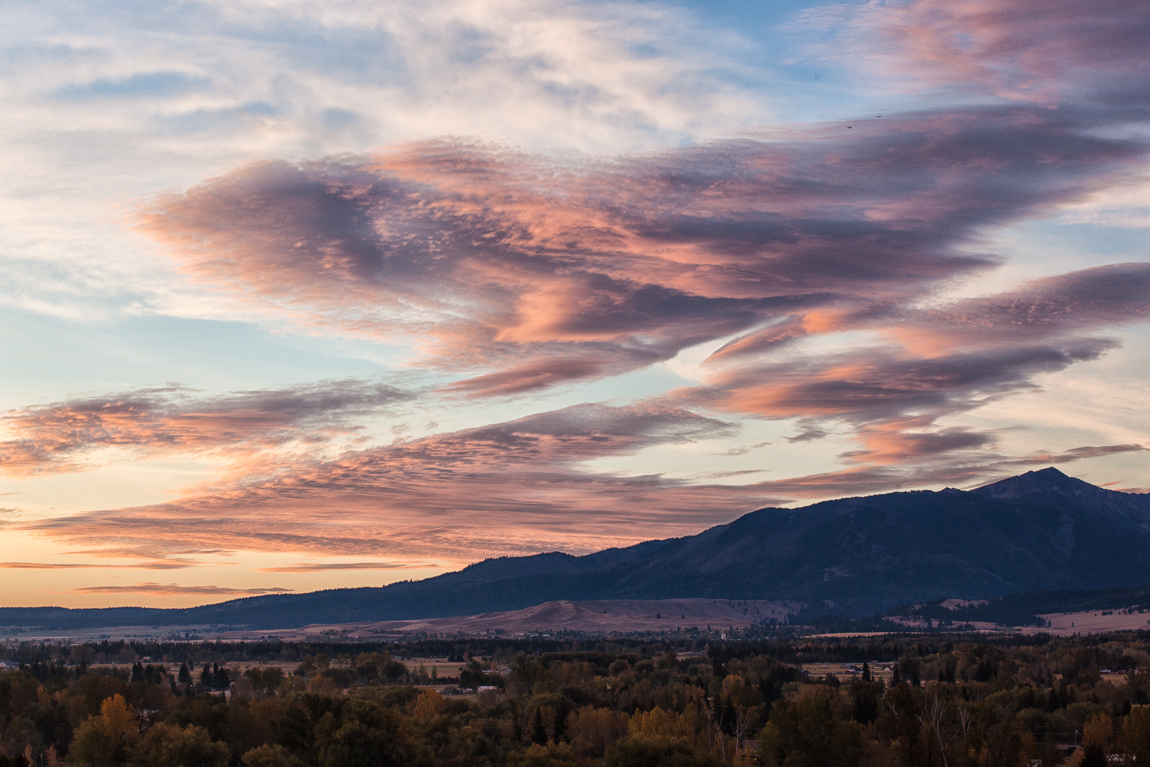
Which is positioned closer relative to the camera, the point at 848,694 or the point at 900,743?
the point at 900,743

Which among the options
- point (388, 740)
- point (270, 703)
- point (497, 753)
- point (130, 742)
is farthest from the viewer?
point (270, 703)

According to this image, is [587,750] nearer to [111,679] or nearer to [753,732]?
[753,732]

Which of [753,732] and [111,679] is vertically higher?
[111,679]

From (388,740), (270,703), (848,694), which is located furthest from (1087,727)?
(270,703)

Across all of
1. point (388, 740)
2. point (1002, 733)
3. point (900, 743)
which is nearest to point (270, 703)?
point (388, 740)

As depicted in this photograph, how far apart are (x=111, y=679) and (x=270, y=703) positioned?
1886 inches

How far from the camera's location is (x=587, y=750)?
14938cm

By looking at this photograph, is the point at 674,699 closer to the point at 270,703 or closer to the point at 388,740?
the point at 270,703

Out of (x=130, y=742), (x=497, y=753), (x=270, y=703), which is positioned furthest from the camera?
(x=270, y=703)

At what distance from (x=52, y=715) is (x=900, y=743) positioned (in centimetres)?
13486

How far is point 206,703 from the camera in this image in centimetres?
16988

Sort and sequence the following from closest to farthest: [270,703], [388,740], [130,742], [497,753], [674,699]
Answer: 1. [388,740]
2. [497,753]
3. [130,742]
4. [270,703]
5. [674,699]

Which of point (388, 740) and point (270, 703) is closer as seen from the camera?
point (388, 740)

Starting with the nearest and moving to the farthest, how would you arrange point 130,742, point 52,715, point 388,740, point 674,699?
point 388,740
point 130,742
point 52,715
point 674,699
